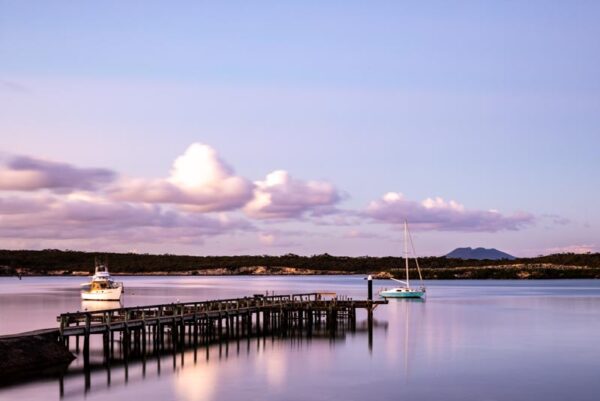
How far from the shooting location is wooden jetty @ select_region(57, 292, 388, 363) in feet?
145

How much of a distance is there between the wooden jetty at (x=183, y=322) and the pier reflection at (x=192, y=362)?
2.16 feet

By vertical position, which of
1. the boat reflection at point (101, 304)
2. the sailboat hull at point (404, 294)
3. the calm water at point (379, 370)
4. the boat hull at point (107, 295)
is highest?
the boat hull at point (107, 295)

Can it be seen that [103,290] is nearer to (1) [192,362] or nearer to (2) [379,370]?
(1) [192,362]

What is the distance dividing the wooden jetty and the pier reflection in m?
0.66

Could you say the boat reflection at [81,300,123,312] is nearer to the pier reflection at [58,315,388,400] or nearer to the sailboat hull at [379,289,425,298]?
the sailboat hull at [379,289,425,298]

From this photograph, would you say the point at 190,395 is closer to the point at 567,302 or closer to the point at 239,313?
the point at 239,313

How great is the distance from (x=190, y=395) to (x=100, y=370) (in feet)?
26.5

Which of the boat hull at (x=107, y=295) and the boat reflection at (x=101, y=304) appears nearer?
the boat reflection at (x=101, y=304)

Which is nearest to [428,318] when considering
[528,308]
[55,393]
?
[528,308]

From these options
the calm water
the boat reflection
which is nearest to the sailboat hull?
the boat reflection

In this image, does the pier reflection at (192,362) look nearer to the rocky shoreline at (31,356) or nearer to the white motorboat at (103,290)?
the rocky shoreline at (31,356)

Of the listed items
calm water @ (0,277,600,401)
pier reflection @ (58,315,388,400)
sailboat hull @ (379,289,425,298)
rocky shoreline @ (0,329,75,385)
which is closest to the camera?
calm water @ (0,277,600,401)

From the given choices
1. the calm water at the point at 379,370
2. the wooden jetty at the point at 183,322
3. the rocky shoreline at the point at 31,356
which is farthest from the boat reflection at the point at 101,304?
the rocky shoreline at the point at 31,356

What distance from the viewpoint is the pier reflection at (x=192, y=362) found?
37406 mm
